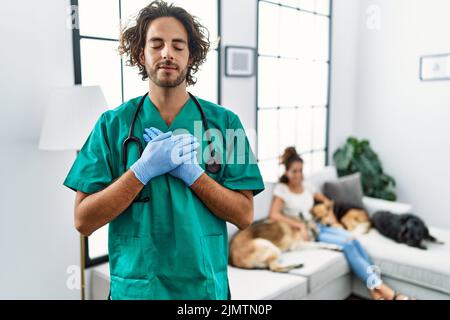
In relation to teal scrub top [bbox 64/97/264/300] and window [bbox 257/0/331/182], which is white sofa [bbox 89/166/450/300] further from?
teal scrub top [bbox 64/97/264/300]

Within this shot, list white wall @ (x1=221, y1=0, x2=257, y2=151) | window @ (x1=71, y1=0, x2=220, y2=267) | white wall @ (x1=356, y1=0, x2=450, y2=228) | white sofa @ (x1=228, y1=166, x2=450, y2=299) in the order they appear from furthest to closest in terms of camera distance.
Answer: white wall @ (x1=356, y1=0, x2=450, y2=228) → white wall @ (x1=221, y1=0, x2=257, y2=151) → white sofa @ (x1=228, y1=166, x2=450, y2=299) → window @ (x1=71, y1=0, x2=220, y2=267)

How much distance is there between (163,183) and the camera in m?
1.10

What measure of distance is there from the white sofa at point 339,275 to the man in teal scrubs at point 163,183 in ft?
4.15

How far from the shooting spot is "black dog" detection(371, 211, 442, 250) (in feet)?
9.98

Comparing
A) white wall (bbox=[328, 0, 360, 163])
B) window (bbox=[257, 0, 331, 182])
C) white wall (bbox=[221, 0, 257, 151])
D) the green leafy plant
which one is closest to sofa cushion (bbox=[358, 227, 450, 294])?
window (bbox=[257, 0, 331, 182])

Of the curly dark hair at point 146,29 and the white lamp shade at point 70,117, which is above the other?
the curly dark hair at point 146,29

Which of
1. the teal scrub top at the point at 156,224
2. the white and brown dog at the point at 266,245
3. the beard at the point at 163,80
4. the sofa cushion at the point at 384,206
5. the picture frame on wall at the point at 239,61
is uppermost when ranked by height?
the picture frame on wall at the point at 239,61

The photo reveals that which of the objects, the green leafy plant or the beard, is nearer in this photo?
the beard

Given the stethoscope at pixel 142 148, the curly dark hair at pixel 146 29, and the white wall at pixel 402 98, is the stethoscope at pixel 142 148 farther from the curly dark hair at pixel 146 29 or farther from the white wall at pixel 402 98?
the white wall at pixel 402 98

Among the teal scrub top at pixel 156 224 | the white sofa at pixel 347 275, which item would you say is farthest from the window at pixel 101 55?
the teal scrub top at pixel 156 224

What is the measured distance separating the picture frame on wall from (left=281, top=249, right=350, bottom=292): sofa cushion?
123 centimetres

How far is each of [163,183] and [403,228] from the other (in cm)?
245

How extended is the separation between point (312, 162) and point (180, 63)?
10.6 feet

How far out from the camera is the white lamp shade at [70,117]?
6.31 feet
